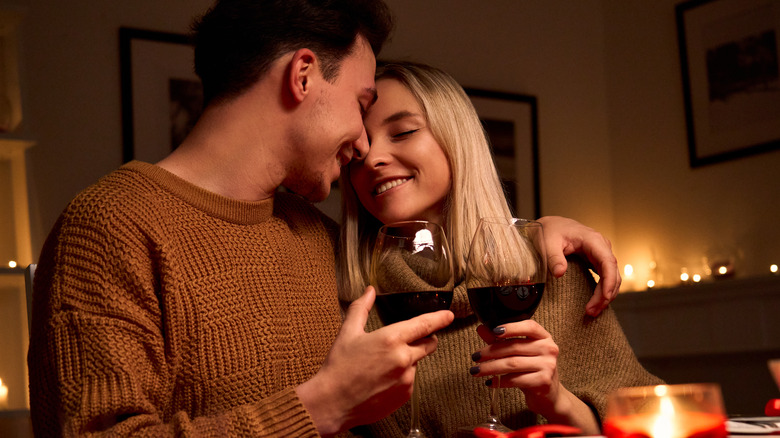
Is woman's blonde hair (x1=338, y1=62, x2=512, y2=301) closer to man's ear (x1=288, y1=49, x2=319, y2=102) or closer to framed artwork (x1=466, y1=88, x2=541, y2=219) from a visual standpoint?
man's ear (x1=288, y1=49, x2=319, y2=102)

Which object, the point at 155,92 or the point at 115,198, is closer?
the point at 115,198

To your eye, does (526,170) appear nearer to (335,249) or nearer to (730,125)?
(730,125)

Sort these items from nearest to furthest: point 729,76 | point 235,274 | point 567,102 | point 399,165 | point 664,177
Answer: point 235,274
point 399,165
point 729,76
point 664,177
point 567,102

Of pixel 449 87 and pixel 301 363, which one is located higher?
pixel 449 87

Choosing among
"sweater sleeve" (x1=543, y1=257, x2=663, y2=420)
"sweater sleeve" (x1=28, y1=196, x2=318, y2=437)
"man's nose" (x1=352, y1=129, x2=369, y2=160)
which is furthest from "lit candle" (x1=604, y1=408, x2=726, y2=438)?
"man's nose" (x1=352, y1=129, x2=369, y2=160)

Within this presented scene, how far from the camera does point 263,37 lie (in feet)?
4.97

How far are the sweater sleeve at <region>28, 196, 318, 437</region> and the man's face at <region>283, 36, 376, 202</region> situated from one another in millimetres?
392

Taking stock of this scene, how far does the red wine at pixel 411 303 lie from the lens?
112cm

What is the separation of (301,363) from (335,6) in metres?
0.71

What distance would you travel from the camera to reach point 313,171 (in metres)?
1.55

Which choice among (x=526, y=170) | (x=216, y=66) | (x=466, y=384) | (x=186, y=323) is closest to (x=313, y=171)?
(x=216, y=66)

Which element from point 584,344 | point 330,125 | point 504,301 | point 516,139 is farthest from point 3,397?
point 516,139

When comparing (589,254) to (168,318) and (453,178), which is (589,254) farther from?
(168,318)

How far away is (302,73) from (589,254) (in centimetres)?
72
